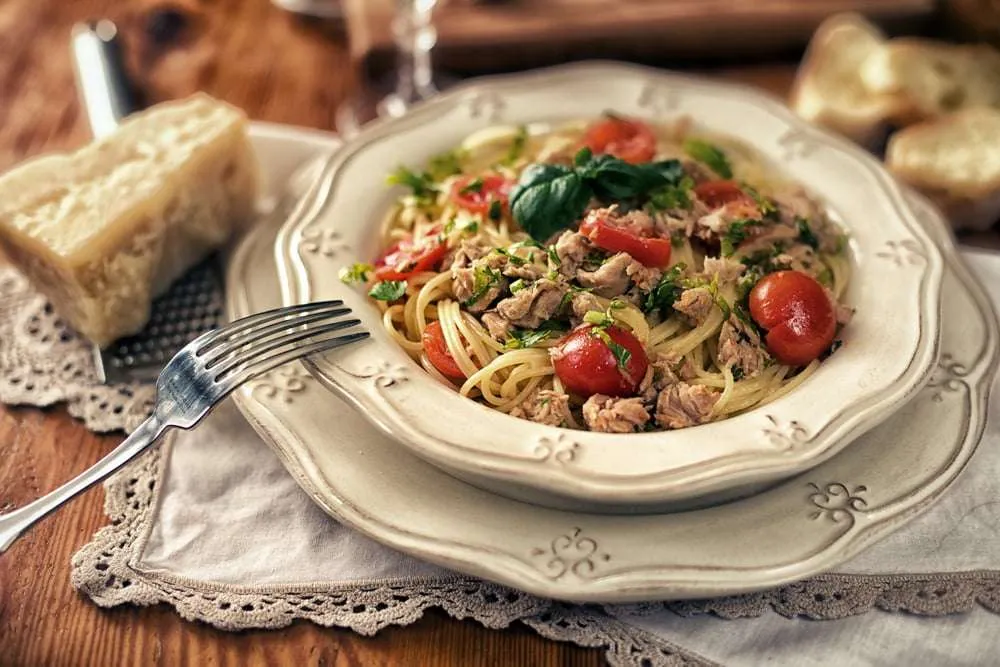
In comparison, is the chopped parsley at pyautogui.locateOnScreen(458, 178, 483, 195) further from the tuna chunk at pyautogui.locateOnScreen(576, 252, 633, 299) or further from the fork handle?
the fork handle

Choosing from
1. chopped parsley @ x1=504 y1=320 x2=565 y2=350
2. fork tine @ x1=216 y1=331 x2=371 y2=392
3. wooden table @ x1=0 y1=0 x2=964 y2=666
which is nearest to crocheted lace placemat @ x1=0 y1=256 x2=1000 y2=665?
wooden table @ x1=0 y1=0 x2=964 y2=666

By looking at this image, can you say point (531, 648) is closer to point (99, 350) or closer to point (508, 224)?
point (508, 224)

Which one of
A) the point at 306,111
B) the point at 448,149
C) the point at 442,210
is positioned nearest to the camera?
the point at 442,210

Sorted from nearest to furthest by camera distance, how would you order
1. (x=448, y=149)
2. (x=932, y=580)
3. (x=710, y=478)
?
(x=710, y=478) < (x=932, y=580) < (x=448, y=149)

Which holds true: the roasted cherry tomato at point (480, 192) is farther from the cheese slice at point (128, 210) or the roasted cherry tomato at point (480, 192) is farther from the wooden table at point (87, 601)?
the wooden table at point (87, 601)

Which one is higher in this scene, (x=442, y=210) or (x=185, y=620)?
(x=442, y=210)

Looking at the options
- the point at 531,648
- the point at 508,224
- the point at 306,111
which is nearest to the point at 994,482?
the point at 531,648
